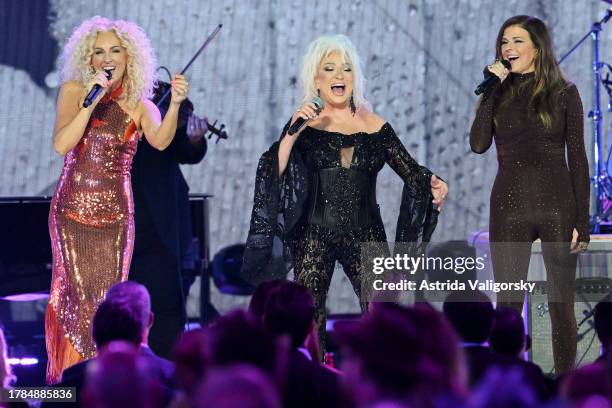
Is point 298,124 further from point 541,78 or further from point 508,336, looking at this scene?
point 508,336

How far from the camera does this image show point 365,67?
796cm

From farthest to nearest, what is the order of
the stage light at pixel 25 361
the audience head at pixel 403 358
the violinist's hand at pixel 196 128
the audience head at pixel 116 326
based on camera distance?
the violinist's hand at pixel 196 128 < the stage light at pixel 25 361 < the audience head at pixel 116 326 < the audience head at pixel 403 358

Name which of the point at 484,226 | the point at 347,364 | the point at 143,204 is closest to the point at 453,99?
the point at 484,226

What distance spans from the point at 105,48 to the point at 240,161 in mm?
3313

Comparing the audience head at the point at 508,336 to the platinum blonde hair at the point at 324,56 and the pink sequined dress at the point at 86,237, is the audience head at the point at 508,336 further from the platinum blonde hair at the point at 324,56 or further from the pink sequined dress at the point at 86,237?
the pink sequined dress at the point at 86,237

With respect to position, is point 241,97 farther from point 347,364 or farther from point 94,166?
point 347,364

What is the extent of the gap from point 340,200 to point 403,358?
8.86 ft

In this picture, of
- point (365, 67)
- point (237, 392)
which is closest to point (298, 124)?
point (237, 392)

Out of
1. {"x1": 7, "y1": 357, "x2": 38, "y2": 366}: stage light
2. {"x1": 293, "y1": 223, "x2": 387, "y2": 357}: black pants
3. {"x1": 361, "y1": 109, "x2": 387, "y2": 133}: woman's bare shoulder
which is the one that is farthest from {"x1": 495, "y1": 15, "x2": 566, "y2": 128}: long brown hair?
{"x1": 7, "y1": 357, "x2": 38, "y2": 366}: stage light

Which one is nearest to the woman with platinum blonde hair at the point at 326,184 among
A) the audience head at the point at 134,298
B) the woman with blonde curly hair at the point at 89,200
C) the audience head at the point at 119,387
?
the woman with blonde curly hair at the point at 89,200

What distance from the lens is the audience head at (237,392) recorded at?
4.76 feet

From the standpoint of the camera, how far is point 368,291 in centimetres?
442

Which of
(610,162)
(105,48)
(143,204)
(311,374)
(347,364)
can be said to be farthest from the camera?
(610,162)

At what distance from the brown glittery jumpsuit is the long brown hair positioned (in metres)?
0.02
